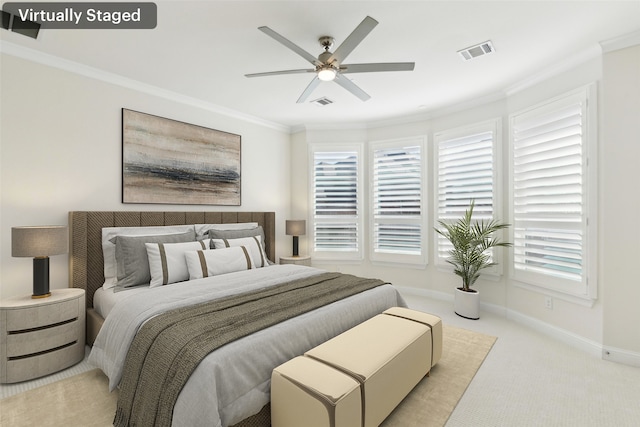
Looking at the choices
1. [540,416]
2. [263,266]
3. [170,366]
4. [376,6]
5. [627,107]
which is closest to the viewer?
[170,366]

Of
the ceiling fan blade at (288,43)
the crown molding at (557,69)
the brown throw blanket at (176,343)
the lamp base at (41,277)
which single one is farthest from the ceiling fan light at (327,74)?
the lamp base at (41,277)

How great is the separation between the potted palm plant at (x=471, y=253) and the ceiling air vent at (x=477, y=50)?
1794mm

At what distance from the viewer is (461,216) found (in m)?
4.07

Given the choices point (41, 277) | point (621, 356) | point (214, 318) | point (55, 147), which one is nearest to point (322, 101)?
point (55, 147)

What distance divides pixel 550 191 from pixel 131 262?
426 cm

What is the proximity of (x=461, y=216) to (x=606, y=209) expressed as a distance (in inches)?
62.4

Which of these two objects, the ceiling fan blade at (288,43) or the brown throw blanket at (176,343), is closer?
the brown throw blanket at (176,343)

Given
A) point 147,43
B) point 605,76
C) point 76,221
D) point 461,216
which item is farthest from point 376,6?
point 76,221

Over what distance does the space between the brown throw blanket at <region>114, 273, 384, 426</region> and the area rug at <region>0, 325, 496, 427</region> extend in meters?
0.40

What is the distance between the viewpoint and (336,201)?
16.3ft

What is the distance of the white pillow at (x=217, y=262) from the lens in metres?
2.91

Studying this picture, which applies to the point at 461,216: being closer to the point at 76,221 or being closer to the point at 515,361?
the point at 515,361

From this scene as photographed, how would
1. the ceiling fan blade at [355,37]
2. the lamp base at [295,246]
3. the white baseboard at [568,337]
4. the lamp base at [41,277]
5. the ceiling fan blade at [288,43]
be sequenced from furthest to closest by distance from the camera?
the lamp base at [295,246] < the white baseboard at [568,337] < the lamp base at [41,277] < the ceiling fan blade at [288,43] < the ceiling fan blade at [355,37]

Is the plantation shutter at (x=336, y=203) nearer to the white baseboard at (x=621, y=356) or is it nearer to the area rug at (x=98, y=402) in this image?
the area rug at (x=98, y=402)
